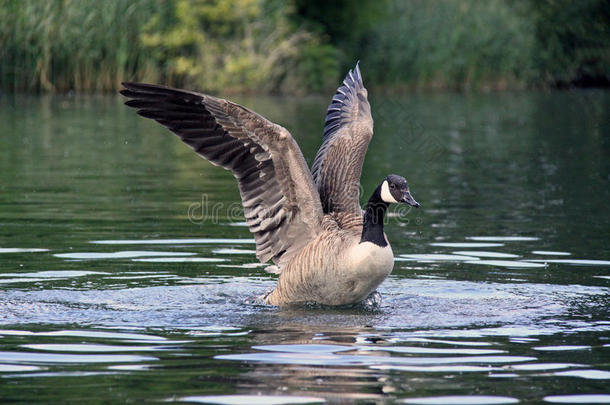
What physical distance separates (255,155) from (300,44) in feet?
110

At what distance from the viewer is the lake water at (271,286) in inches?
259

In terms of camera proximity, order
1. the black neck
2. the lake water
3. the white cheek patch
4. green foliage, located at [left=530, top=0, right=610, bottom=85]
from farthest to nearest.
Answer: green foliage, located at [left=530, top=0, right=610, bottom=85] → the white cheek patch → the black neck → the lake water

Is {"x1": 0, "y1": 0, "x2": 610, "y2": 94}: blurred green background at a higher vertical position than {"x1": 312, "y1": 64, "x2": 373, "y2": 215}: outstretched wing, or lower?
higher

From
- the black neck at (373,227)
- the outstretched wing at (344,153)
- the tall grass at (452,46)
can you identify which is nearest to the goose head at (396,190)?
the black neck at (373,227)

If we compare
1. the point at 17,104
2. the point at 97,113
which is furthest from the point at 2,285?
the point at 17,104

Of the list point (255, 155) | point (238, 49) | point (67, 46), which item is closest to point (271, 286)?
point (255, 155)

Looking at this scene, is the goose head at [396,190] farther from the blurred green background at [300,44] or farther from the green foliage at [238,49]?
the green foliage at [238,49]

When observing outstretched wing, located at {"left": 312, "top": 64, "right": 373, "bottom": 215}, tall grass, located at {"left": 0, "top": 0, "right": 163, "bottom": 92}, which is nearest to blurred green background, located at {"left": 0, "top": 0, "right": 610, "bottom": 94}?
tall grass, located at {"left": 0, "top": 0, "right": 163, "bottom": 92}

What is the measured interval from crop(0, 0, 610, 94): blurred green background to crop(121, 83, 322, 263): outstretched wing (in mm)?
24446

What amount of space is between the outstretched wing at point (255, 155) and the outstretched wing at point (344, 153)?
651 mm

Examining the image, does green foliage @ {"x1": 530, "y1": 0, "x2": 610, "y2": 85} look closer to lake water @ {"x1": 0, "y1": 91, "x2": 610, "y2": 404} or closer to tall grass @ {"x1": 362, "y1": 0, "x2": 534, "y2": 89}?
tall grass @ {"x1": 362, "y1": 0, "x2": 534, "y2": 89}

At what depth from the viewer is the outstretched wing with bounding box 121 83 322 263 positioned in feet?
29.6

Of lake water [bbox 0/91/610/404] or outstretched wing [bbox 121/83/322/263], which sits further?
outstretched wing [bbox 121/83/322/263]

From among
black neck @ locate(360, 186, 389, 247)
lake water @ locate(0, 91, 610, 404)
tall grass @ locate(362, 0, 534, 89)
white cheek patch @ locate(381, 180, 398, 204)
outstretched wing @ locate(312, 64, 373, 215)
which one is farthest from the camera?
tall grass @ locate(362, 0, 534, 89)
